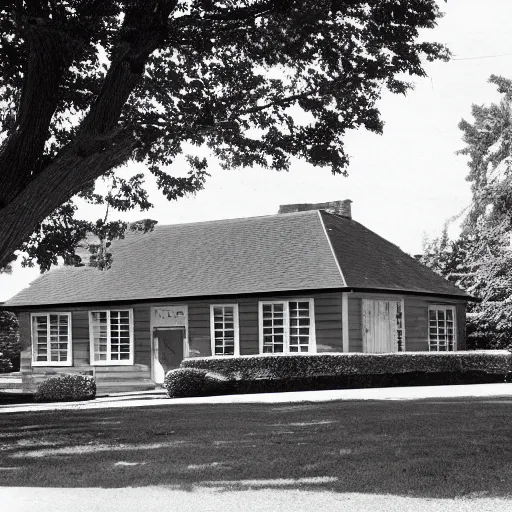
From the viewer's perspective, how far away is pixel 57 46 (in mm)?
14352

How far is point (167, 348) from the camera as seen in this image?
35.1m

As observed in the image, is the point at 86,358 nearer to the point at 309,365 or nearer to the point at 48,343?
the point at 48,343

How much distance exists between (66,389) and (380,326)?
11256 mm

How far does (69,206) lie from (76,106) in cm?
456

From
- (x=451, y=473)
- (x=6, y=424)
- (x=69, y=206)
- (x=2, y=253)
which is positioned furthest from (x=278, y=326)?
(x=451, y=473)

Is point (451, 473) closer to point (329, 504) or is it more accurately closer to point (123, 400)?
point (329, 504)

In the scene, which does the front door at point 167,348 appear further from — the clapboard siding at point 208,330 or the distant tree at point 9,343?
the distant tree at point 9,343

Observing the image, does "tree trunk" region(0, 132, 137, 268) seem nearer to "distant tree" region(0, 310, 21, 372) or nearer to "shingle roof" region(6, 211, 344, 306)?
"shingle roof" region(6, 211, 344, 306)

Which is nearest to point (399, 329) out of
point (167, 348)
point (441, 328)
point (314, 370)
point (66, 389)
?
point (441, 328)

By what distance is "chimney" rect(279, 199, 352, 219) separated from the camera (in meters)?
40.0

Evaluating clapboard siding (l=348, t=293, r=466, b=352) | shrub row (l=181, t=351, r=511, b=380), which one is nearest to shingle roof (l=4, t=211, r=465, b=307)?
clapboard siding (l=348, t=293, r=466, b=352)

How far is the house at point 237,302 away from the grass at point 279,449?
504 inches

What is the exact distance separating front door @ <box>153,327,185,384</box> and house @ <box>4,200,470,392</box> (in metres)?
0.04

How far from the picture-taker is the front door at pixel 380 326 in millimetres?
32594
